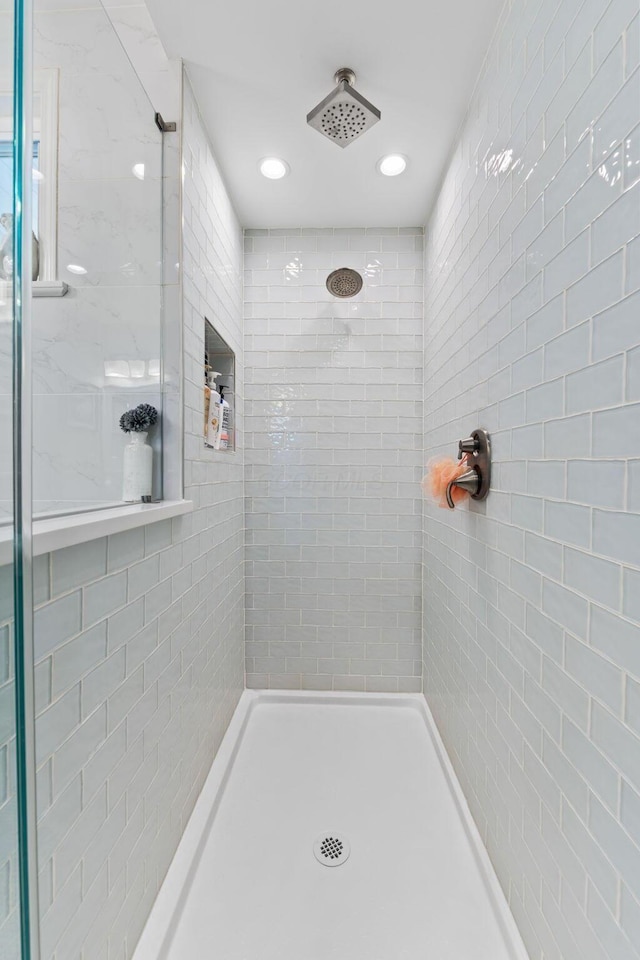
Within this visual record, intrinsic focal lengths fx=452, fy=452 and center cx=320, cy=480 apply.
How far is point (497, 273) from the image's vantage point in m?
1.26

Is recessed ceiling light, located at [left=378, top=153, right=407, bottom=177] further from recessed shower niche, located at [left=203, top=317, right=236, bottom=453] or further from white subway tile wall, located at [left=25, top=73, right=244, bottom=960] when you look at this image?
recessed shower niche, located at [left=203, top=317, right=236, bottom=453]

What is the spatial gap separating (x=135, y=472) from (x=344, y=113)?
1.28 meters

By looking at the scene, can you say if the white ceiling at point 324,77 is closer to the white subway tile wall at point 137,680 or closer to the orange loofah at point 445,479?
the white subway tile wall at point 137,680

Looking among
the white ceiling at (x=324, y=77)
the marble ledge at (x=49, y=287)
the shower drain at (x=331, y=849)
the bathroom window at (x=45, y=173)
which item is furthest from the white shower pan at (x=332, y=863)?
the white ceiling at (x=324, y=77)

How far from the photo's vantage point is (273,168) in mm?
1854

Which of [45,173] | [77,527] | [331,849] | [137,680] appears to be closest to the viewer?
[77,527]

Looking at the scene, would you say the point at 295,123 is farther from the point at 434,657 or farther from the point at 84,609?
the point at 434,657

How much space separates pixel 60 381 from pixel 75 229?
→ 1.48 ft

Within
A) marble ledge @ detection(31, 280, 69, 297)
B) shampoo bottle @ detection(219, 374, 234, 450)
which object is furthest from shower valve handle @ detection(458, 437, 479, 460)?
marble ledge @ detection(31, 280, 69, 297)

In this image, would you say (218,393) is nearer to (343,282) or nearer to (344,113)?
Answer: (343,282)

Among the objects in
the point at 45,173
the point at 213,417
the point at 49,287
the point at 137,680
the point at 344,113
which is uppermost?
the point at 344,113

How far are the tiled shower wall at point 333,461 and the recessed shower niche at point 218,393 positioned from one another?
0.70ft

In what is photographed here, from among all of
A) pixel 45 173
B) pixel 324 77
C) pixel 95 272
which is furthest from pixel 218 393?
pixel 324 77

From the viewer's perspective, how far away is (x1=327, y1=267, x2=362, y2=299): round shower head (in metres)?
2.26
